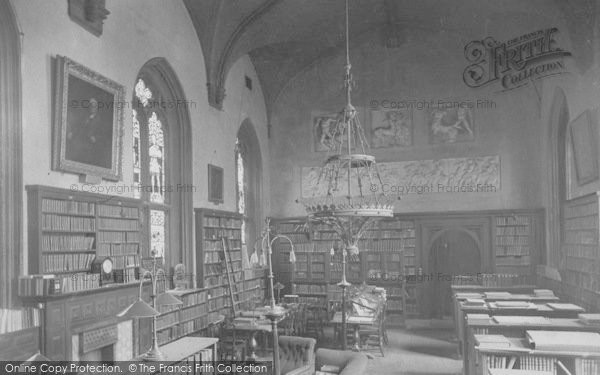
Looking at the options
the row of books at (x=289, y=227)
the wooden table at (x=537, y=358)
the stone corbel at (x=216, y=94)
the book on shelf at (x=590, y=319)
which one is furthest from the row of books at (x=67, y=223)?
the row of books at (x=289, y=227)

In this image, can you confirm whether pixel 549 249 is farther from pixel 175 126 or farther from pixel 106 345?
pixel 106 345

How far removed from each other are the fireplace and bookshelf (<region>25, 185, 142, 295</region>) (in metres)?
0.59

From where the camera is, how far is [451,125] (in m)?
13.9

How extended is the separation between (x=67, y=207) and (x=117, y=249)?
1.31 meters

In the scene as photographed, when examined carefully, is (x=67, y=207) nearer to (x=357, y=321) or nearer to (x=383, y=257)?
(x=357, y=321)

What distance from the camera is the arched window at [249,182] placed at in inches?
549

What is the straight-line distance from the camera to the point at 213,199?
36.6 ft

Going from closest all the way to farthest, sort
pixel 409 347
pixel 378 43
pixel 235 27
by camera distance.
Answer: pixel 409 347 < pixel 235 27 < pixel 378 43

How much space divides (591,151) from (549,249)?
4360 millimetres

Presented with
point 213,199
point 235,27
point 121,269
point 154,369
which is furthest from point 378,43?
point 154,369

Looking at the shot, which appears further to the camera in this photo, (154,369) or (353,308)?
(353,308)

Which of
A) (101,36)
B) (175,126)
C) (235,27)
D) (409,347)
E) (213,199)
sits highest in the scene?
(235,27)

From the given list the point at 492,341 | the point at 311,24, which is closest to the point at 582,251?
the point at 492,341

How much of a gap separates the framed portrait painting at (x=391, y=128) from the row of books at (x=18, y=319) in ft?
32.9
